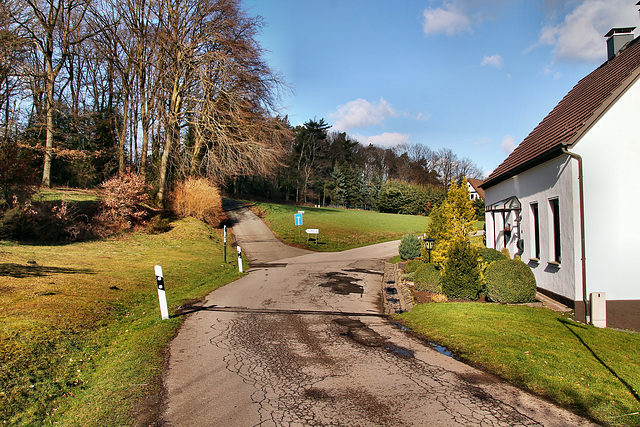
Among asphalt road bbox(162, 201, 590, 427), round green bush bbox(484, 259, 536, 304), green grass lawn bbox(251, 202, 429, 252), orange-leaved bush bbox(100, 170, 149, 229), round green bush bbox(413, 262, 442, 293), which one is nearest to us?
asphalt road bbox(162, 201, 590, 427)

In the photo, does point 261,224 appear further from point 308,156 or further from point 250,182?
point 308,156

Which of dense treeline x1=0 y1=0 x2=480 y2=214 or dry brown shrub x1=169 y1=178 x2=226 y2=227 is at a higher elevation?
dense treeline x1=0 y1=0 x2=480 y2=214

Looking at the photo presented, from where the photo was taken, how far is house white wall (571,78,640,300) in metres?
9.51

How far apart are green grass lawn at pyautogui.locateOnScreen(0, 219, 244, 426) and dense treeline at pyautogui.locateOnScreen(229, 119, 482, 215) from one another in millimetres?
48724

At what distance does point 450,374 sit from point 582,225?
6677 millimetres

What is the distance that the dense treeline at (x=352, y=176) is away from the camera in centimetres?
6894

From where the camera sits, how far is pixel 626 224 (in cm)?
962

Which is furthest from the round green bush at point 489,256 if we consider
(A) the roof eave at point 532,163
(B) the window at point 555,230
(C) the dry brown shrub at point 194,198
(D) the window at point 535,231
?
(C) the dry brown shrub at point 194,198

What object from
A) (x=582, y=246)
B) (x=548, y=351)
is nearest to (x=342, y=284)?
(x=582, y=246)

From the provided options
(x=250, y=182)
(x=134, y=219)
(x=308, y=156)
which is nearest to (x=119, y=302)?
(x=134, y=219)

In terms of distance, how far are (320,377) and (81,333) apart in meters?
4.36

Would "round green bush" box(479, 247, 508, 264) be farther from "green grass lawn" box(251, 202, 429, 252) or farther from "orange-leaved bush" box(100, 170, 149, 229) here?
"orange-leaved bush" box(100, 170, 149, 229)

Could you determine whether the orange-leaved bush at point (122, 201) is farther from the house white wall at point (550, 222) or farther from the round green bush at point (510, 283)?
the house white wall at point (550, 222)

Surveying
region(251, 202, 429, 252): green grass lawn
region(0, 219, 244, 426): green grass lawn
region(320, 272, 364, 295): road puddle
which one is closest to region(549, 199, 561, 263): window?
region(320, 272, 364, 295): road puddle
